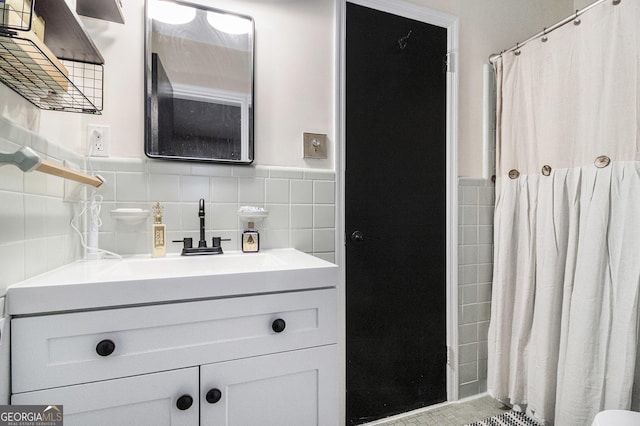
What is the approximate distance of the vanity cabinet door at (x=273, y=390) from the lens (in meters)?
0.81

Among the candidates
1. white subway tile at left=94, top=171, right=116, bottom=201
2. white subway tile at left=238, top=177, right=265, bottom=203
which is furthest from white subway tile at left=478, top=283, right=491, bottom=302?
white subway tile at left=94, top=171, right=116, bottom=201

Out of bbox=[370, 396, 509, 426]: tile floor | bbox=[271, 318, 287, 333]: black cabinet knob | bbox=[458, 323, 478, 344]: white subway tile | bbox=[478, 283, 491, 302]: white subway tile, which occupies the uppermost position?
bbox=[271, 318, 287, 333]: black cabinet knob

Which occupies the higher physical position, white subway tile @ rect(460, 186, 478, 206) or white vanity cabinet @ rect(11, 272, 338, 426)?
white subway tile @ rect(460, 186, 478, 206)

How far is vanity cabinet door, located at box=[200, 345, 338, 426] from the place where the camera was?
812 mm

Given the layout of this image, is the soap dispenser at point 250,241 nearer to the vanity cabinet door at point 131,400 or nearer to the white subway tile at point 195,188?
the white subway tile at point 195,188

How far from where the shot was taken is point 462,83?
180 centimetres

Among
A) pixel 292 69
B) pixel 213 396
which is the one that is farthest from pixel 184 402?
pixel 292 69

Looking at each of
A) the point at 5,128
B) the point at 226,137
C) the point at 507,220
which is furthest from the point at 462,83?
the point at 5,128

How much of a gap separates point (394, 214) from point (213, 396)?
1.17 meters

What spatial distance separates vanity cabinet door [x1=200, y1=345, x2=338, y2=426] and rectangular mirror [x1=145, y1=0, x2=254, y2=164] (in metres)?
0.82

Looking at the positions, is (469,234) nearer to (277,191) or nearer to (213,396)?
(277,191)

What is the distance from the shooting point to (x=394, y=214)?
Result: 1.64 m

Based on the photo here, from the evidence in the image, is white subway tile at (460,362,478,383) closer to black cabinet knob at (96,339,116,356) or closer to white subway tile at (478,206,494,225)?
white subway tile at (478,206,494,225)

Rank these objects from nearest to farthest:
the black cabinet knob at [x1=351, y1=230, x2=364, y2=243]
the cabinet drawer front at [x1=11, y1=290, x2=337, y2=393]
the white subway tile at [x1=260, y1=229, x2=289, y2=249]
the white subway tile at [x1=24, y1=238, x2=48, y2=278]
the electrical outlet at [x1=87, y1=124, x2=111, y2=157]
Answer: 1. the cabinet drawer front at [x1=11, y1=290, x2=337, y2=393]
2. the white subway tile at [x1=24, y1=238, x2=48, y2=278]
3. the electrical outlet at [x1=87, y1=124, x2=111, y2=157]
4. the white subway tile at [x1=260, y1=229, x2=289, y2=249]
5. the black cabinet knob at [x1=351, y1=230, x2=364, y2=243]
